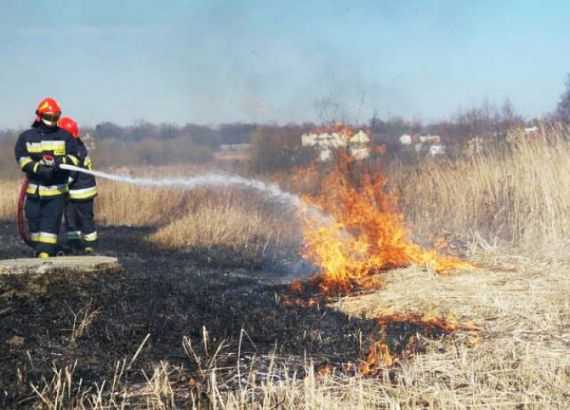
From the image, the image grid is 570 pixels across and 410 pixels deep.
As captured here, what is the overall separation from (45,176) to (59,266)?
1963 millimetres

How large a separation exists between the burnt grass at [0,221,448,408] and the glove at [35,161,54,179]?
1.58 m

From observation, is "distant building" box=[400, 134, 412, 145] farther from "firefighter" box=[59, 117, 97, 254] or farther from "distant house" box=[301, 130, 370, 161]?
"firefighter" box=[59, 117, 97, 254]

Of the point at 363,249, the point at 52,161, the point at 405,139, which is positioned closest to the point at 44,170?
the point at 52,161

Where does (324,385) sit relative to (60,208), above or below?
below

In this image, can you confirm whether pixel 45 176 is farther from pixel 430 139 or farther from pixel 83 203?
pixel 430 139

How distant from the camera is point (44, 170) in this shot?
764 cm

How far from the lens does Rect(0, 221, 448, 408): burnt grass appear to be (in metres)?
4.33

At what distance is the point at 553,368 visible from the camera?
13.0ft

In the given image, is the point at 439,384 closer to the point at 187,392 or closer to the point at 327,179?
the point at 187,392

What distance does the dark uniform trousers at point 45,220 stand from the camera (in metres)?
7.79

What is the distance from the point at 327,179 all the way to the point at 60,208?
610 centimetres

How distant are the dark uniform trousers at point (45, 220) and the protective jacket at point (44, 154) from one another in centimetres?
9

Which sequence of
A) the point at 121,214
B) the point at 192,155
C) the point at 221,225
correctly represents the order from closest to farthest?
the point at 221,225
the point at 121,214
the point at 192,155

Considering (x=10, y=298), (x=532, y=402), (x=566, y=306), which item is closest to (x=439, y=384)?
(x=532, y=402)
